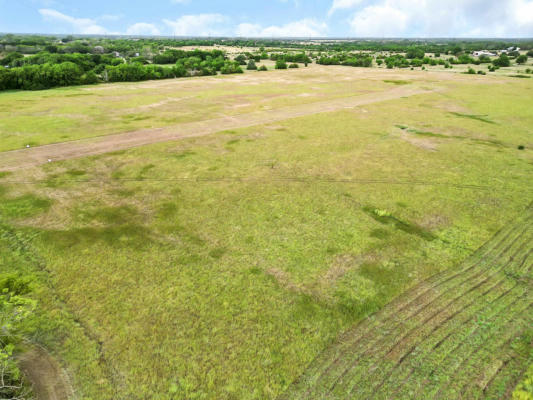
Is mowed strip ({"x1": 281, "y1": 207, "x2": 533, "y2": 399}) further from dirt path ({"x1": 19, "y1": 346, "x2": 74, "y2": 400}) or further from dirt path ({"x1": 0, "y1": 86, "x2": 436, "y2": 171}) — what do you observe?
dirt path ({"x1": 0, "y1": 86, "x2": 436, "y2": 171})

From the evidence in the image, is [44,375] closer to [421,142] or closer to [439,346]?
[439,346]

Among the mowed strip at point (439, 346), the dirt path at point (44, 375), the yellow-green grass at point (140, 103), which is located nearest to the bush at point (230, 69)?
the yellow-green grass at point (140, 103)

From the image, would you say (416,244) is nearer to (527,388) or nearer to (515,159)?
(527,388)

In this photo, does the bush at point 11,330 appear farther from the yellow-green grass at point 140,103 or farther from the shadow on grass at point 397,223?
the yellow-green grass at point 140,103

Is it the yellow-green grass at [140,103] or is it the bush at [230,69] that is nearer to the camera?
the yellow-green grass at [140,103]

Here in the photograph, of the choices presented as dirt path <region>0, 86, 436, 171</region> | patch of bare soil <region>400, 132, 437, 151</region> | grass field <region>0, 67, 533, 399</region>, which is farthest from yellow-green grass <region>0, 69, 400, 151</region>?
patch of bare soil <region>400, 132, 437, 151</region>

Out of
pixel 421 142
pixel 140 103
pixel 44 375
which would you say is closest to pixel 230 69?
pixel 140 103
